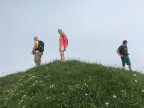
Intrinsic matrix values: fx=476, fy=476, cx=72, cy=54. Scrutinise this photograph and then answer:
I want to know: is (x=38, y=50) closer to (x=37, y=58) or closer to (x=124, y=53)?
(x=37, y=58)

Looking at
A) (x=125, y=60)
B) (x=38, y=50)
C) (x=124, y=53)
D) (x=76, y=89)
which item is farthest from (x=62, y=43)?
(x=76, y=89)

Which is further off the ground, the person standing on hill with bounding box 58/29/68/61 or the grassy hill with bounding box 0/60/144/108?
the person standing on hill with bounding box 58/29/68/61

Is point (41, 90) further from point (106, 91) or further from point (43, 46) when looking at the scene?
point (43, 46)

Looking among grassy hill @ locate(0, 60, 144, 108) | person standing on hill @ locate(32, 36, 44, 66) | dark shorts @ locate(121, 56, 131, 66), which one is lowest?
grassy hill @ locate(0, 60, 144, 108)

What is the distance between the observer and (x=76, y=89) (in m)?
20.3

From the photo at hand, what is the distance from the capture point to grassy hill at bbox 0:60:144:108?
19516mm

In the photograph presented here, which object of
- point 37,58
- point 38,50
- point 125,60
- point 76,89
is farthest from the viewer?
point 125,60

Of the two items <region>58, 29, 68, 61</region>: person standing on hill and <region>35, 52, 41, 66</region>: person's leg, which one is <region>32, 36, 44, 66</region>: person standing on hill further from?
<region>58, 29, 68, 61</region>: person standing on hill

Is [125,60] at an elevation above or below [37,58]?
below

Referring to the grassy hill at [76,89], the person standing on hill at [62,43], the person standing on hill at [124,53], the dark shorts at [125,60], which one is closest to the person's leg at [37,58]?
the person standing on hill at [62,43]

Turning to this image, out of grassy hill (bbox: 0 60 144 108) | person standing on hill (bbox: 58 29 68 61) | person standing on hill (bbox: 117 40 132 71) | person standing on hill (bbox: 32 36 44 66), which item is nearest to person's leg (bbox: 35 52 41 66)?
person standing on hill (bbox: 32 36 44 66)

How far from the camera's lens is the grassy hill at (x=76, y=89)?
64.0ft

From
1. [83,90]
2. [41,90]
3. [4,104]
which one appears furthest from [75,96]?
[4,104]

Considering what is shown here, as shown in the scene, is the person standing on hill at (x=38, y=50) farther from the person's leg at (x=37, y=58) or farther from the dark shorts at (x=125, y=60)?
the dark shorts at (x=125, y=60)
